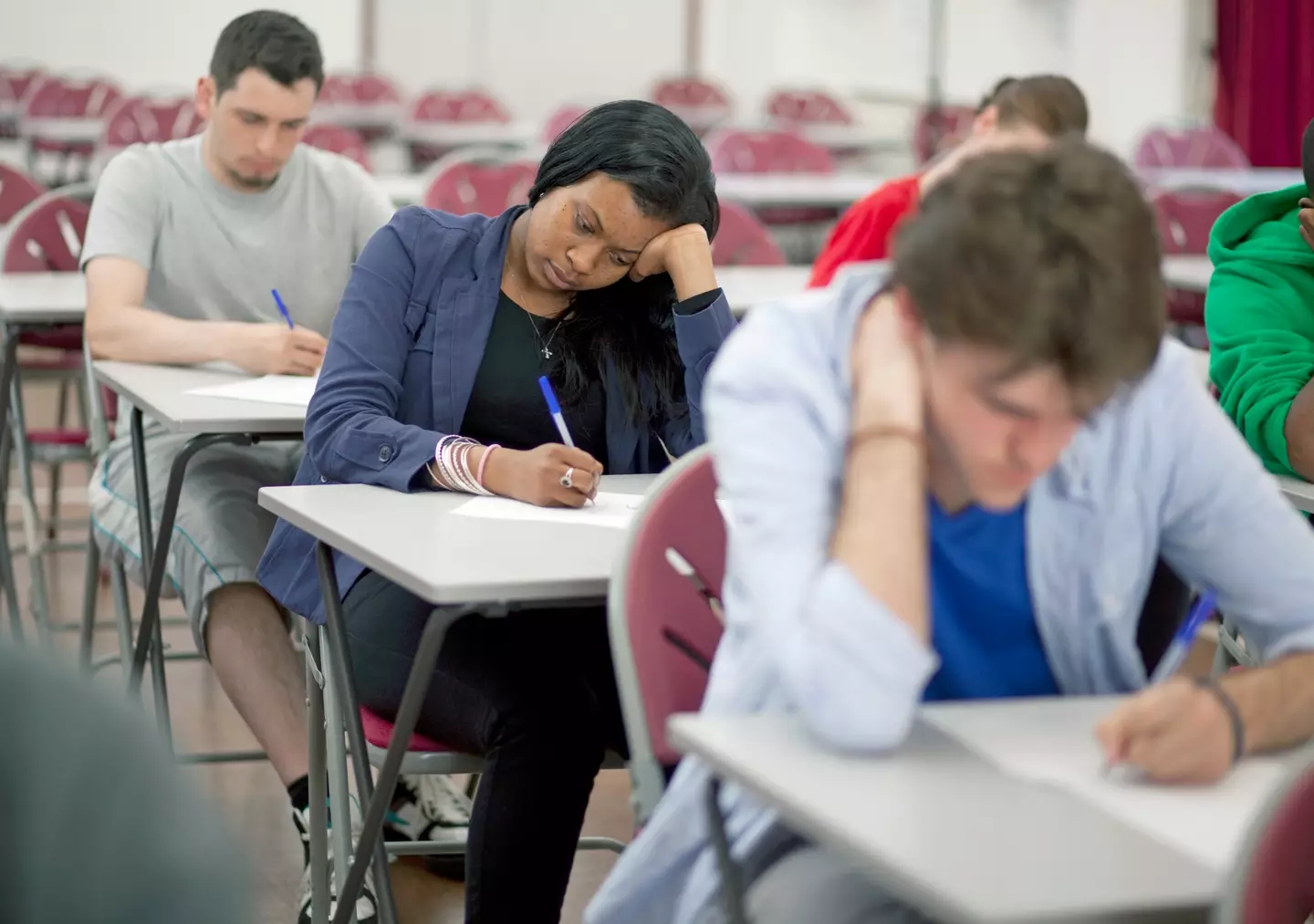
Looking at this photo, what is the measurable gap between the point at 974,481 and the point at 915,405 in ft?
0.24

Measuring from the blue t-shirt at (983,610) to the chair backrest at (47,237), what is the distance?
A: 111 inches

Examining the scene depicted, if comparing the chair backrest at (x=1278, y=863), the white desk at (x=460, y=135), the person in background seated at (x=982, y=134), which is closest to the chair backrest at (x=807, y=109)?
the white desk at (x=460, y=135)

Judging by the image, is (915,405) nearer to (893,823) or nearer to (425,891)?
A: (893,823)

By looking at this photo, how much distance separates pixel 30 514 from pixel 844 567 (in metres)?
2.62

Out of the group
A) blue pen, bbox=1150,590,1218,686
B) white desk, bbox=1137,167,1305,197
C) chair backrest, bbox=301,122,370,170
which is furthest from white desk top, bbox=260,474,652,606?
chair backrest, bbox=301,122,370,170

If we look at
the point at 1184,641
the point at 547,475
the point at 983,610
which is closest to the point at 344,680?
the point at 547,475

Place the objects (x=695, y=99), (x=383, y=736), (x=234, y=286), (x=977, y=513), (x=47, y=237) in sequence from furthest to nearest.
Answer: (x=695, y=99) < (x=47, y=237) < (x=234, y=286) < (x=383, y=736) < (x=977, y=513)

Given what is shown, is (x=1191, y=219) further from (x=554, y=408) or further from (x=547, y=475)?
(x=547, y=475)

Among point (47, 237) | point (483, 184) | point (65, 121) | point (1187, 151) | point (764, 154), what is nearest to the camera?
point (47, 237)

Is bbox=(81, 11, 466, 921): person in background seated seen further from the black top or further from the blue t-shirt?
the blue t-shirt

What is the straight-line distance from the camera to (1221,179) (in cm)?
699

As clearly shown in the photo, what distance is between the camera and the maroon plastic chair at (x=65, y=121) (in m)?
9.02

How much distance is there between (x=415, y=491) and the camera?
6.85 ft

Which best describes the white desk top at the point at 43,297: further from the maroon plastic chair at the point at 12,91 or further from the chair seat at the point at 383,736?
the maroon plastic chair at the point at 12,91
